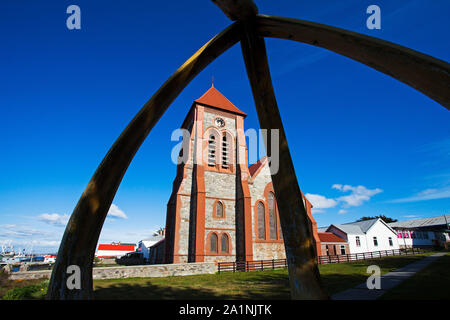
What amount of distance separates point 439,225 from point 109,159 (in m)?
71.9

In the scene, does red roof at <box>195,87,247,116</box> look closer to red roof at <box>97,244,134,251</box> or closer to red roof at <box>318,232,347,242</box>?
red roof at <box>318,232,347,242</box>

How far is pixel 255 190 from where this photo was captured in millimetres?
23703

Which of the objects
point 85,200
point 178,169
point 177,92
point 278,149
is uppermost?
point 178,169

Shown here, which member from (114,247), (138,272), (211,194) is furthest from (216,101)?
(114,247)

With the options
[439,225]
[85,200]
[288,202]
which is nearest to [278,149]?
[288,202]

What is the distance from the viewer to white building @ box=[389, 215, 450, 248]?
42000 millimetres

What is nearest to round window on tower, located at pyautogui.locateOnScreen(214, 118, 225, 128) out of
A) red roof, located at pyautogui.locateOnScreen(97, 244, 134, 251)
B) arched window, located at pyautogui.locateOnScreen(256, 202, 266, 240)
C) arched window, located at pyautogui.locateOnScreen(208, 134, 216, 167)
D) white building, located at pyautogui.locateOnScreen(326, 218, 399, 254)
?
arched window, located at pyautogui.locateOnScreen(208, 134, 216, 167)

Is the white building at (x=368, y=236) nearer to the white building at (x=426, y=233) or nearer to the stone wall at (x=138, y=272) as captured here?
the white building at (x=426, y=233)

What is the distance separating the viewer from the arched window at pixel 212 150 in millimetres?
24006

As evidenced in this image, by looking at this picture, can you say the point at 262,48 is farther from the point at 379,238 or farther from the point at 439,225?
the point at 439,225

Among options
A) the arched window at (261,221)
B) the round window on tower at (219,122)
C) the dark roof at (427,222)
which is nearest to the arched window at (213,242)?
Result: the arched window at (261,221)

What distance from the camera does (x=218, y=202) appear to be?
73.5 ft

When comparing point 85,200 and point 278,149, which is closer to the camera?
point 85,200
